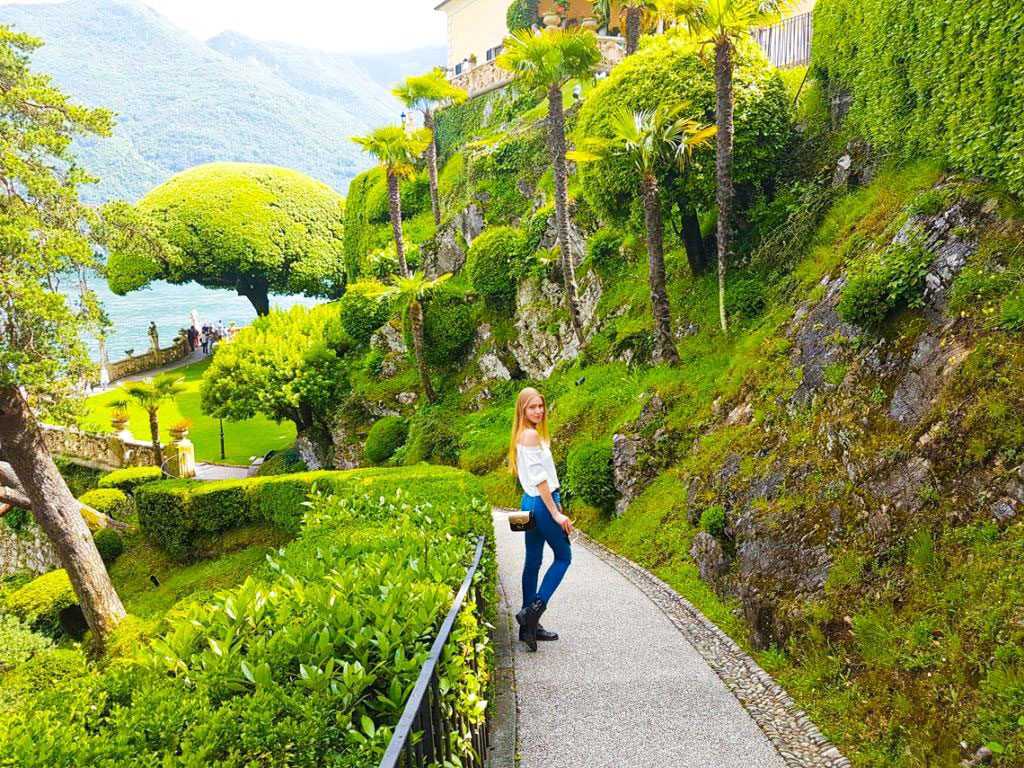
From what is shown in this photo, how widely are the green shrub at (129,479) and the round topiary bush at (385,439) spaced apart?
739cm

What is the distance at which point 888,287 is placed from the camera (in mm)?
6980

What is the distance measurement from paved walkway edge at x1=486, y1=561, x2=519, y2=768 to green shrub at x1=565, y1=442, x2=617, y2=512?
16.9 ft

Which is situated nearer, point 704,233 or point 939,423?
point 939,423

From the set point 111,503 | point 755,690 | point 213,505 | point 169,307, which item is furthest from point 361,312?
A: point 169,307

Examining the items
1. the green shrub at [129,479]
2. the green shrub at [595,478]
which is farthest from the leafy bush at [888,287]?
the green shrub at [129,479]

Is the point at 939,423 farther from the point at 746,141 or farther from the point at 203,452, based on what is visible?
the point at 203,452

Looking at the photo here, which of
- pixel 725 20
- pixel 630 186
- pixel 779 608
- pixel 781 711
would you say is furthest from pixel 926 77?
pixel 781 711

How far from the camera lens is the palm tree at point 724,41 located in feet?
35.8

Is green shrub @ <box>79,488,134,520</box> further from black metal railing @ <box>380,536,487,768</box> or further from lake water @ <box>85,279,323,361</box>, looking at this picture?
lake water @ <box>85,279,323,361</box>

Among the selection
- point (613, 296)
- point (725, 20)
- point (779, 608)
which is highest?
point (725, 20)

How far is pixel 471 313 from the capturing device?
70.7 ft

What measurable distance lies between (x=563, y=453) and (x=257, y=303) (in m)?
34.4

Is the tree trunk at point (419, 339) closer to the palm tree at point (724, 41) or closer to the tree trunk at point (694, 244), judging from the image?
the tree trunk at point (694, 244)

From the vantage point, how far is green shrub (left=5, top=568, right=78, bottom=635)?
1559 cm
